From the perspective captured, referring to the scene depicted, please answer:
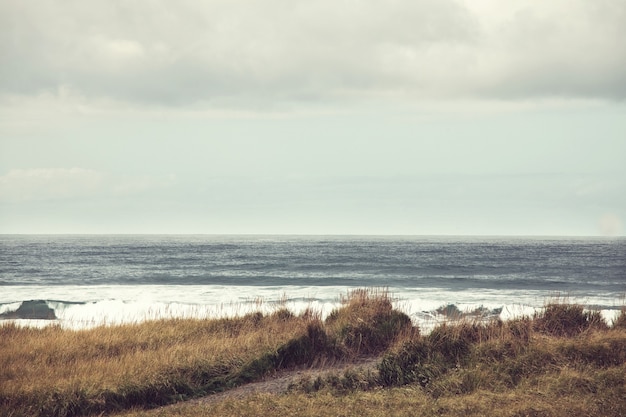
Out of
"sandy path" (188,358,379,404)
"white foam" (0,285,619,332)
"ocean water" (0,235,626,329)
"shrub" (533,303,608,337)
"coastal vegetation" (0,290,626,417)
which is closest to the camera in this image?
"coastal vegetation" (0,290,626,417)

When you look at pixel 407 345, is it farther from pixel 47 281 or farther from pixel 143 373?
pixel 47 281

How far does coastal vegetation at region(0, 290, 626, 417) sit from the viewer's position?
941cm

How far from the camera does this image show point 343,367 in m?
13.3

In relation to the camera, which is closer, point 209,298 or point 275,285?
point 209,298

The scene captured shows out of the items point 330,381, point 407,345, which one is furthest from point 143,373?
point 407,345

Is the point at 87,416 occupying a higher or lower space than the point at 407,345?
lower

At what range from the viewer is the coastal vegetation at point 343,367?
30.9 feet

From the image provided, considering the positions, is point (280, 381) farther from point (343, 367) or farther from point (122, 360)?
point (122, 360)

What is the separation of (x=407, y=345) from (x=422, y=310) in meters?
16.7

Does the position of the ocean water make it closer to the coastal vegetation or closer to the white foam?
the white foam

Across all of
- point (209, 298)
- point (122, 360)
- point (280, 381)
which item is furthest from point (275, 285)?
point (280, 381)

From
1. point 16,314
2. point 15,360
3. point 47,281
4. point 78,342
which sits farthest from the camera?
point 47,281

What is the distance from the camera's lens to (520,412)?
28.2 ft

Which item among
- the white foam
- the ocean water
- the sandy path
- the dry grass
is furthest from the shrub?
the white foam
